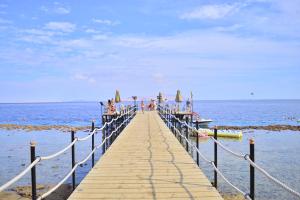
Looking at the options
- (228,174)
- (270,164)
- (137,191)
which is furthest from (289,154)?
(137,191)

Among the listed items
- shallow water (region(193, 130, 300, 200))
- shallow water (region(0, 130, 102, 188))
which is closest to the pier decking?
shallow water (region(193, 130, 300, 200))

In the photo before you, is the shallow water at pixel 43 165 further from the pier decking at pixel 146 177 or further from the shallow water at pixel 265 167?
the pier decking at pixel 146 177

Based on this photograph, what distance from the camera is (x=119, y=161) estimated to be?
1081cm

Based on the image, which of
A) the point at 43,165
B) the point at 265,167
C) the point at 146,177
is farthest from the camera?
the point at 43,165

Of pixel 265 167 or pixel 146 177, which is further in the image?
pixel 265 167

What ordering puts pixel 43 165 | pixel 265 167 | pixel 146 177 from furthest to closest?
pixel 43 165 → pixel 265 167 → pixel 146 177

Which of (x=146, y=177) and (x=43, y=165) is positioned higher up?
(x=146, y=177)

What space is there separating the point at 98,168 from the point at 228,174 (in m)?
11.4

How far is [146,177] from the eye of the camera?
8773mm

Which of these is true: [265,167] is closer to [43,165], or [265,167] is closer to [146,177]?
[43,165]

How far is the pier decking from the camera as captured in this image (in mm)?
7344

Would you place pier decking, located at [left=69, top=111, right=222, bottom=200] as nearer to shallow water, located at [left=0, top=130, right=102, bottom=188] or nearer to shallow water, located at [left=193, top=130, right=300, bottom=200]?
shallow water, located at [left=193, top=130, right=300, bottom=200]

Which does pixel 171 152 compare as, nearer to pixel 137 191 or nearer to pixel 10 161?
pixel 137 191

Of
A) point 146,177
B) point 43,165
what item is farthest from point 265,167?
point 146,177
